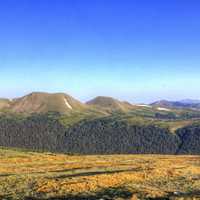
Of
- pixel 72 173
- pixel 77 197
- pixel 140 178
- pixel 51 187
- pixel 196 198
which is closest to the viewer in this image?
pixel 196 198

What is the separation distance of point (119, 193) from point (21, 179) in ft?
41.1

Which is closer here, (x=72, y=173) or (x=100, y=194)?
(x=100, y=194)

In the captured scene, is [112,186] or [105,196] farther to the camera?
[112,186]

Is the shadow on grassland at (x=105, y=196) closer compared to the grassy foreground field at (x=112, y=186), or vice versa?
the shadow on grassland at (x=105, y=196)

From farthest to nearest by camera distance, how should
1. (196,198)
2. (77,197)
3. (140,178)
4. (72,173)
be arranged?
(72,173) → (140,178) → (77,197) → (196,198)

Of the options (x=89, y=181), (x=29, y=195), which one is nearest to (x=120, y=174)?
(x=89, y=181)

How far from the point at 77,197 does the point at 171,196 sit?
21.5ft

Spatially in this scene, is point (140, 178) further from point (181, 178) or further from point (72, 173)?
point (72, 173)

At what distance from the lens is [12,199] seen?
31844 mm

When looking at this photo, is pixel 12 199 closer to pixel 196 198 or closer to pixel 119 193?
pixel 119 193

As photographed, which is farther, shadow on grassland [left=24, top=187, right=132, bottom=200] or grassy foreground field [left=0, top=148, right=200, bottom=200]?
grassy foreground field [left=0, top=148, right=200, bottom=200]

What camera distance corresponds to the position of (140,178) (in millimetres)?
39844

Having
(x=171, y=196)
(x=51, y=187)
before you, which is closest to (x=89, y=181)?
(x=51, y=187)

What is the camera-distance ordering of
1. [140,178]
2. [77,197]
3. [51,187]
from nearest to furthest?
[77,197], [51,187], [140,178]
